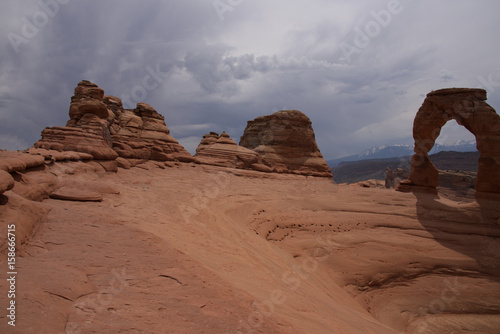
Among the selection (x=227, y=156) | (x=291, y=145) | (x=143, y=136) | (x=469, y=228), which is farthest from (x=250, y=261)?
(x=291, y=145)

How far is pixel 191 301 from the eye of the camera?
2.30m

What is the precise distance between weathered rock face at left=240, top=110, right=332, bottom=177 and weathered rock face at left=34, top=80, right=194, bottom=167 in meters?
8.65

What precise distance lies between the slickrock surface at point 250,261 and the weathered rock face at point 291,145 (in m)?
11.8

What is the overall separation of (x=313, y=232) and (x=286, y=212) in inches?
55.6

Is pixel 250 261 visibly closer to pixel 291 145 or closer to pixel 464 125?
pixel 464 125

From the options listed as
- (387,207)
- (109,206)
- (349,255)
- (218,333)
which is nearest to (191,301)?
(218,333)

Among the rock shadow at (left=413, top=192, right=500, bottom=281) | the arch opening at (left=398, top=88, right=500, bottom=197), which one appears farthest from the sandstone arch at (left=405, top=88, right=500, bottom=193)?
the rock shadow at (left=413, top=192, right=500, bottom=281)

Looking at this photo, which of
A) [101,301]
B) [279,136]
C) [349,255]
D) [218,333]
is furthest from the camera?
[279,136]

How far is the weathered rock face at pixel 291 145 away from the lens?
23469 millimetres

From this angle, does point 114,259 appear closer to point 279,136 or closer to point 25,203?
point 25,203

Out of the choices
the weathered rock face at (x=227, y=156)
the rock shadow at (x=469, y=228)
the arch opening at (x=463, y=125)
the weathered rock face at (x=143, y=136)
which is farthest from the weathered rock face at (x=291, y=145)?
the rock shadow at (x=469, y=228)

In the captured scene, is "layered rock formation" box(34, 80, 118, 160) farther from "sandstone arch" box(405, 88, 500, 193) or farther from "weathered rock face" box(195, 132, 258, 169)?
"sandstone arch" box(405, 88, 500, 193)

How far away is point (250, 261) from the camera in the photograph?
13.9ft

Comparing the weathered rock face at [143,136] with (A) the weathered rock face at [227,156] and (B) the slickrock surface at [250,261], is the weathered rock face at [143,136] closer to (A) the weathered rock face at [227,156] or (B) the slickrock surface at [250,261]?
(A) the weathered rock face at [227,156]
